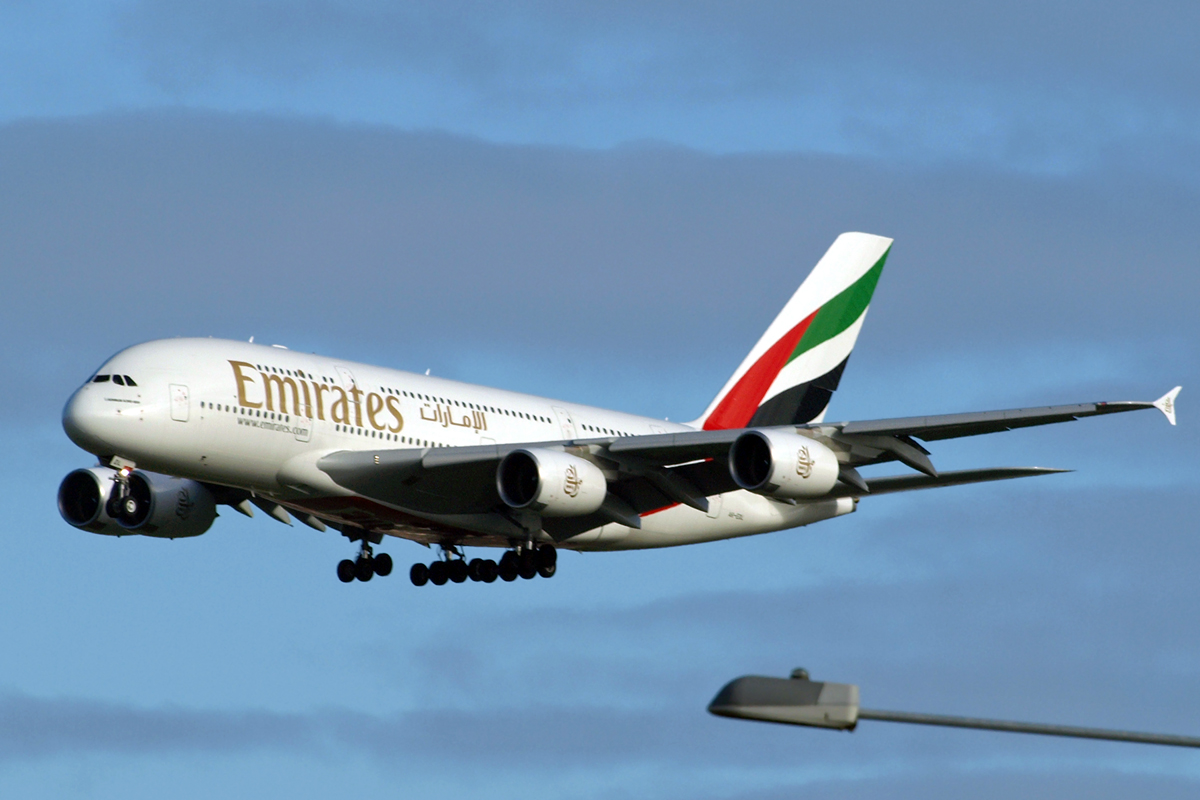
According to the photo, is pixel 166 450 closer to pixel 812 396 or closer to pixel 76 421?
pixel 76 421

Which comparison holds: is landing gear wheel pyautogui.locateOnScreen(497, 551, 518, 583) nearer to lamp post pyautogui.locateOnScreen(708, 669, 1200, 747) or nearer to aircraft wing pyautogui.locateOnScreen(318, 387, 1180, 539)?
aircraft wing pyautogui.locateOnScreen(318, 387, 1180, 539)

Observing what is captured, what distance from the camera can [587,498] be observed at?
37500 millimetres

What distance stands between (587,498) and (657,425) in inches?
345

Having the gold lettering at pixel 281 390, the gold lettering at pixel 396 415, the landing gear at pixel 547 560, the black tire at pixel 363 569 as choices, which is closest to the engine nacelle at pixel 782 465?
the landing gear at pixel 547 560

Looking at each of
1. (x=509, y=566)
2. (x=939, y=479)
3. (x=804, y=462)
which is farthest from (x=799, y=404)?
(x=804, y=462)

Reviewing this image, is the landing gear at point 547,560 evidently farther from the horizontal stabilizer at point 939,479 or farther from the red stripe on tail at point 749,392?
the red stripe on tail at point 749,392

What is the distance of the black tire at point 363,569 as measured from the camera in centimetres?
4388

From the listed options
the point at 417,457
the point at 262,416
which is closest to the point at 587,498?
the point at 417,457

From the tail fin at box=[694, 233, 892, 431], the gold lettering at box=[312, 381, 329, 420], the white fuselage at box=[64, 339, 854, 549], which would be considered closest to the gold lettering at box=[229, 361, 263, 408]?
the white fuselage at box=[64, 339, 854, 549]

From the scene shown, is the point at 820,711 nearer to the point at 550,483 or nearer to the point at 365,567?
the point at 550,483

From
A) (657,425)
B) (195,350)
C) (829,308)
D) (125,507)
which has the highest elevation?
(829,308)

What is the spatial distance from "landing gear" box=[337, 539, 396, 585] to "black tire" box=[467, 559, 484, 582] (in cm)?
146

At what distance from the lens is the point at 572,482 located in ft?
122

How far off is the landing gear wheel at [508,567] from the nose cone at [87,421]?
10.1 m
